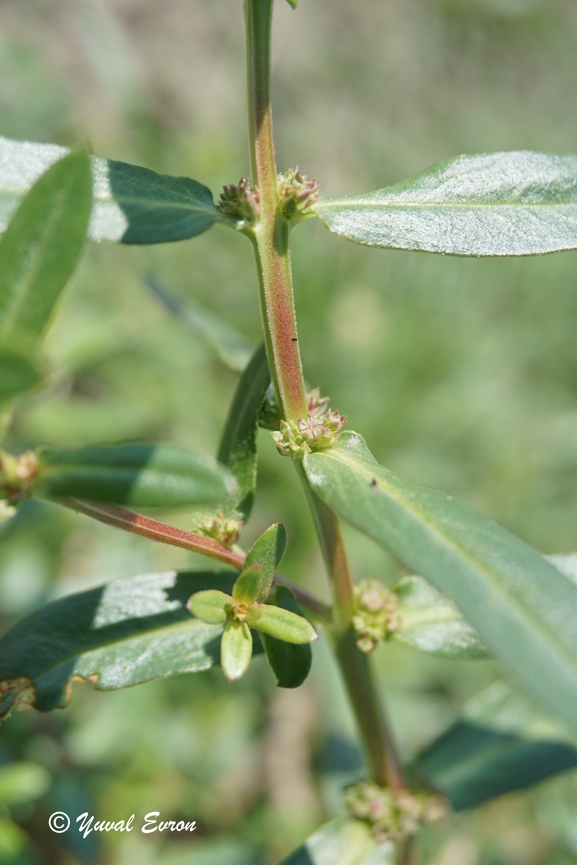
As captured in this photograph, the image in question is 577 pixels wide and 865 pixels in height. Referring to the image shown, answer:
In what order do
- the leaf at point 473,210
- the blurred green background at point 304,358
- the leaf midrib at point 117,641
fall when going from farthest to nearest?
the blurred green background at point 304,358
the leaf midrib at point 117,641
the leaf at point 473,210

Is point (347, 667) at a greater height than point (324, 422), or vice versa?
point (324, 422)

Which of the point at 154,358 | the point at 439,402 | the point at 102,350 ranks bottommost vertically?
the point at 102,350

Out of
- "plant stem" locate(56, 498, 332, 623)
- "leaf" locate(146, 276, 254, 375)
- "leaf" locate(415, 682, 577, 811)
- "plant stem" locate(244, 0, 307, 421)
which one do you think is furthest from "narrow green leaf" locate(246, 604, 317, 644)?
"leaf" locate(415, 682, 577, 811)

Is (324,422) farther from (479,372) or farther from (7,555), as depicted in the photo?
(479,372)

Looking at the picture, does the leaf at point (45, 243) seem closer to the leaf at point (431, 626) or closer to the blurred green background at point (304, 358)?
the blurred green background at point (304, 358)

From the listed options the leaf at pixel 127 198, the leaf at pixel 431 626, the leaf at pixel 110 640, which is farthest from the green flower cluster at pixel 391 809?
the leaf at pixel 127 198

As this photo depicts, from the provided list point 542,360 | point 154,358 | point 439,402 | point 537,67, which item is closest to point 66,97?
point 154,358
